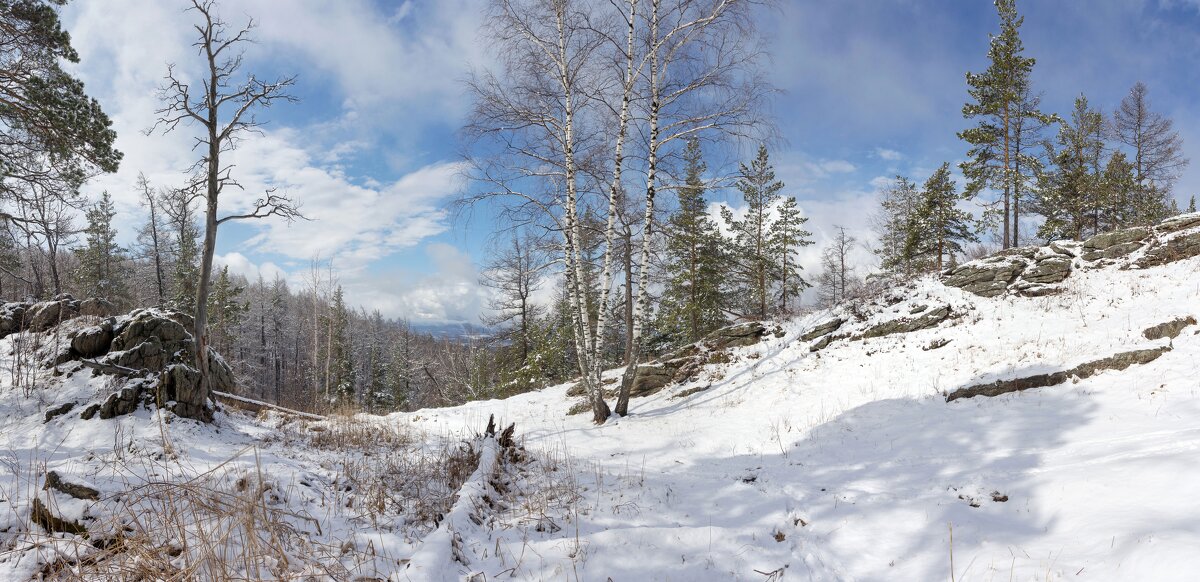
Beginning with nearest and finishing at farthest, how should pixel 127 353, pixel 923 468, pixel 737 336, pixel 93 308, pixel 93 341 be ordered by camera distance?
pixel 923 468 < pixel 127 353 < pixel 93 341 < pixel 93 308 < pixel 737 336

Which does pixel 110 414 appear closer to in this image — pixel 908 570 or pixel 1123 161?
pixel 908 570

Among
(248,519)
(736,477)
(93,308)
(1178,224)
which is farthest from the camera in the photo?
(1178,224)

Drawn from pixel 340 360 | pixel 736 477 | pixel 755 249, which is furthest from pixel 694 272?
pixel 340 360

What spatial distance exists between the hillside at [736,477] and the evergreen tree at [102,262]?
29186 millimetres

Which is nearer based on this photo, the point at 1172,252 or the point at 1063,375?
the point at 1063,375

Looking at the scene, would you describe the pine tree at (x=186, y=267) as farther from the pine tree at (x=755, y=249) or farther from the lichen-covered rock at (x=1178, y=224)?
the lichen-covered rock at (x=1178, y=224)

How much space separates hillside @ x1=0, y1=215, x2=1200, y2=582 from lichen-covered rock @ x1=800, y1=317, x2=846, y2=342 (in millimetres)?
2672

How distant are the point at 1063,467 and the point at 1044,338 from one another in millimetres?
6198

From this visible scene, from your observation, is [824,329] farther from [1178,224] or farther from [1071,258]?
[1178,224]

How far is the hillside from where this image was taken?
323 centimetres

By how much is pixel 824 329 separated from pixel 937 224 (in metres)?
11.6

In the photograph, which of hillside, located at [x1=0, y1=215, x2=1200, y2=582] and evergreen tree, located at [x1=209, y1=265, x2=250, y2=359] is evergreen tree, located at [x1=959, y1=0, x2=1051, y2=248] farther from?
evergreen tree, located at [x1=209, y1=265, x2=250, y2=359]

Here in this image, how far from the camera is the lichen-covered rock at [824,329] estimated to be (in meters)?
14.4

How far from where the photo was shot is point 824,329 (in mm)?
14547
